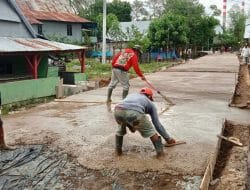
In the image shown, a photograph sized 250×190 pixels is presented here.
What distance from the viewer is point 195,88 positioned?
16.4 metres

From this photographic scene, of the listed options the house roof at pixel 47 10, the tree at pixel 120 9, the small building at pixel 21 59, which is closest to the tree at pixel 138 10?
the tree at pixel 120 9

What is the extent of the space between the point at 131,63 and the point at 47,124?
2845mm

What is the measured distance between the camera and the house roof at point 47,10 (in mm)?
35897

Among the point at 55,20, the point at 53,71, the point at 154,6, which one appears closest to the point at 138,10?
the point at 154,6

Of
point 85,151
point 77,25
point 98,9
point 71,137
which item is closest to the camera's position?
point 85,151

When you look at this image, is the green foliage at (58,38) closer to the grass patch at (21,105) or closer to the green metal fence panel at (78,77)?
the green metal fence panel at (78,77)

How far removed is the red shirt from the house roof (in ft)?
80.6

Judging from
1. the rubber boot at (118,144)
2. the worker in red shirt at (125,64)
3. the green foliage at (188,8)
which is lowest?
the rubber boot at (118,144)

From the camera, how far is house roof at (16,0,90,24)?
35.9m

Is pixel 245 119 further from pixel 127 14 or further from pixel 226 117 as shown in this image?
pixel 127 14

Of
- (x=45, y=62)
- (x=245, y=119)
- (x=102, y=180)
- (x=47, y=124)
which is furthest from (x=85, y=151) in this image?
(x=45, y=62)

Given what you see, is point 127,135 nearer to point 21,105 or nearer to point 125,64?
point 125,64

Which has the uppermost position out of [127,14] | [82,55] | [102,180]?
[127,14]

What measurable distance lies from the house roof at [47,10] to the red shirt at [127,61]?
24557 millimetres
